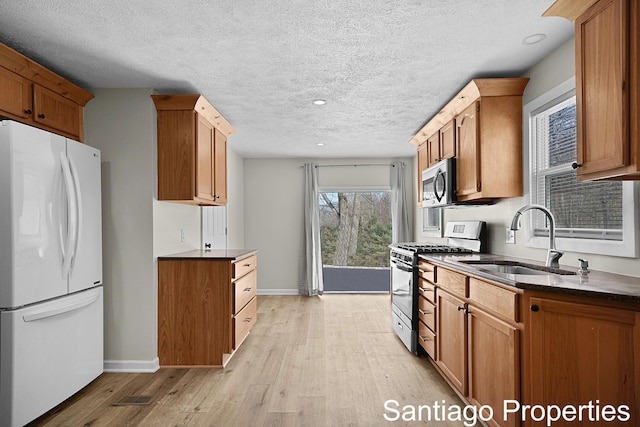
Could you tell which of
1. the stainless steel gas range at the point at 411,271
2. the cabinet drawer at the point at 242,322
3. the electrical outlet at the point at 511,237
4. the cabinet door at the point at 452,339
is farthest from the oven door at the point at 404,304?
the cabinet drawer at the point at 242,322

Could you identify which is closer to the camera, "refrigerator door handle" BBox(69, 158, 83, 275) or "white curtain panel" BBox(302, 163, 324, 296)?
"refrigerator door handle" BBox(69, 158, 83, 275)

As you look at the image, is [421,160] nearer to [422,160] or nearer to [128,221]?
[422,160]

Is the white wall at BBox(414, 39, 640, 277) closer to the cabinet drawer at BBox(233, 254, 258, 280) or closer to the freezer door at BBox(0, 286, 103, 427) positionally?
the cabinet drawer at BBox(233, 254, 258, 280)

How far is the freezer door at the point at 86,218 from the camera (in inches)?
104

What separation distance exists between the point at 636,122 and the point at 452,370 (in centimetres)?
187

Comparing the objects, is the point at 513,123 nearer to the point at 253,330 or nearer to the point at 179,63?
the point at 179,63

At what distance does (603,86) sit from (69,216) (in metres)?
3.12

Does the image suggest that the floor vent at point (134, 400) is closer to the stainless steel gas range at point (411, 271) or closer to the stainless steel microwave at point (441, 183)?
the stainless steel gas range at point (411, 271)

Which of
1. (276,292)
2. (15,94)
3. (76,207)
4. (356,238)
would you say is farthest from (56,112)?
(356,238)

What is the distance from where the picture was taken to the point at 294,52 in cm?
256

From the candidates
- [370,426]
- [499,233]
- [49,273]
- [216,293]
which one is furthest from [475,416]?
[49,273]

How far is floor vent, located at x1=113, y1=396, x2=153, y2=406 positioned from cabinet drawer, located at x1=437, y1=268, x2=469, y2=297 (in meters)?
2.21

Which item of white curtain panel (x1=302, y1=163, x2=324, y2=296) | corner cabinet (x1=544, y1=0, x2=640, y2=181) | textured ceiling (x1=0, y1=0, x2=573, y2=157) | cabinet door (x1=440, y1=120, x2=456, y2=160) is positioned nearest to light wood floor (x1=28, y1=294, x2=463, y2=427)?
corner cabinet (x1=544, y1=0, x2=640, y2=181)

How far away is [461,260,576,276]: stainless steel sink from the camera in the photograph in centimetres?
224
